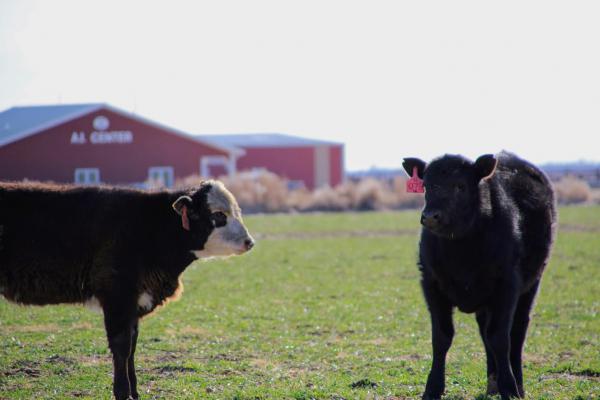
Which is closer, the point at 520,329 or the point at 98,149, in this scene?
the point at 520,329

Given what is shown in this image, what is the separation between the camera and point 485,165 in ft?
24.5

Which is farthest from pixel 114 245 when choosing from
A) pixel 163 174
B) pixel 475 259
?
pixel 163 174

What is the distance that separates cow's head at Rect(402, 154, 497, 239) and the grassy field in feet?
5.88

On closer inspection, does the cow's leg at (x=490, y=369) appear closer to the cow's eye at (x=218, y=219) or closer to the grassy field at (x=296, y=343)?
the grassy field at (x=296, y=343)

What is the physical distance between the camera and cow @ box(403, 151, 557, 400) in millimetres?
7258

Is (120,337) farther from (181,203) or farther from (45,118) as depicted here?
(45,118)

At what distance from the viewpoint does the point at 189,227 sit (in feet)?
25.7

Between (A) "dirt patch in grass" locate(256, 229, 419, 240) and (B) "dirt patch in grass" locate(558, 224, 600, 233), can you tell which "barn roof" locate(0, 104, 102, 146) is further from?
(B) "dirt patch in grass" locate(558, 224, 600, 233)

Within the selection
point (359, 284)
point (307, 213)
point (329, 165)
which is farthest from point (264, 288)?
point (329, 165)

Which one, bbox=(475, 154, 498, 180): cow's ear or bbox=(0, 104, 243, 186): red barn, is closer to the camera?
bbox=(475, 154, 498, 180): cow's ear

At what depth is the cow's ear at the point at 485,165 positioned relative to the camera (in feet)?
24.4

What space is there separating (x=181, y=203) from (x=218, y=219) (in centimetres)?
46

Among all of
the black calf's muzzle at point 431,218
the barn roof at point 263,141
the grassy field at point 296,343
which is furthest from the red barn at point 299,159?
the black calf's muzzle at point 431,218

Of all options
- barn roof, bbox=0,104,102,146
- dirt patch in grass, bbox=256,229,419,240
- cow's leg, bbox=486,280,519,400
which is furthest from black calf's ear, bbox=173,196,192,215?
barn roof, bbox=0,104,102,146
